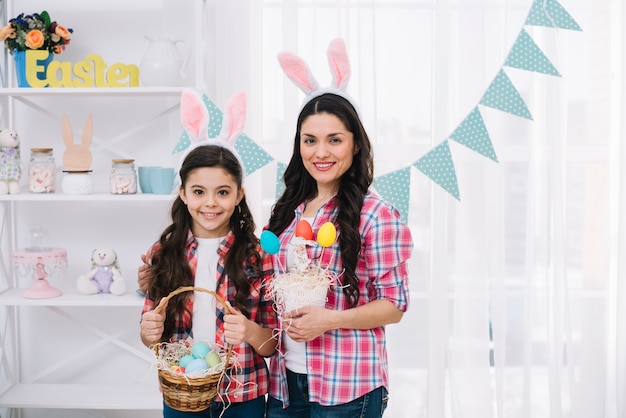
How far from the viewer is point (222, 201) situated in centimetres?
159

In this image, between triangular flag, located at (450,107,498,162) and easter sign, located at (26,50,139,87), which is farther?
easter sign, located at (26,50,139,87)

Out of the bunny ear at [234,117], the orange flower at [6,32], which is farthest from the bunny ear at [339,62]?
the orange flower at [6,32]

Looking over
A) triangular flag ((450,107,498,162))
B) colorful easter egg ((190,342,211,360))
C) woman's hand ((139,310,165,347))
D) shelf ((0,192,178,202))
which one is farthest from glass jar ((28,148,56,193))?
triangular flag ((450,107,498,162))

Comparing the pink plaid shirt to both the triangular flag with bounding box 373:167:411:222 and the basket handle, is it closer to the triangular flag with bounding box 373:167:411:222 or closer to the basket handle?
the basket handle

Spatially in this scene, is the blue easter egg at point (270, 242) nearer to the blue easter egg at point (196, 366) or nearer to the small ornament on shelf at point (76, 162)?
the blue easter egg at point (196, 366)

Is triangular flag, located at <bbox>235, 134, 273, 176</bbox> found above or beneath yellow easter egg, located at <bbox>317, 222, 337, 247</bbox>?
above

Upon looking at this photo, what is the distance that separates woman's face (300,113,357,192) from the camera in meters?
1.58

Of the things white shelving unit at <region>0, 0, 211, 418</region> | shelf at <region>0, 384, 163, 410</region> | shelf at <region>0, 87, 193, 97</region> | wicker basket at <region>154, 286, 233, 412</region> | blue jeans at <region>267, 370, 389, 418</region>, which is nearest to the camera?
wicker basket at <region>154, 286, 233, 412</region>

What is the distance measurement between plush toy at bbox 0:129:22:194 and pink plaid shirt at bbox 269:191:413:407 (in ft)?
4.01

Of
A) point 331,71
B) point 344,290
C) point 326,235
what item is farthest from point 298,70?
point 344,290

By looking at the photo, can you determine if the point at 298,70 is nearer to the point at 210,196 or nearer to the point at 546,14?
the point at 210,196

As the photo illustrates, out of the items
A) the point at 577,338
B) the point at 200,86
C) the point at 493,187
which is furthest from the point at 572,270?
the point at 200,86

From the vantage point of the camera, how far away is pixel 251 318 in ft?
5.32

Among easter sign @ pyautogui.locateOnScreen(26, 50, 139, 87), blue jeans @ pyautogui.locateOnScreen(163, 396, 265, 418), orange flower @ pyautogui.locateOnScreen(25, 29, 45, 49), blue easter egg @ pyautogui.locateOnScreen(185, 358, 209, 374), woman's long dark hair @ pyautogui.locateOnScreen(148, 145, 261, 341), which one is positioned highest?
orange flower @ pyautogui.locateOnScreen(25, 29, 45, 49)
